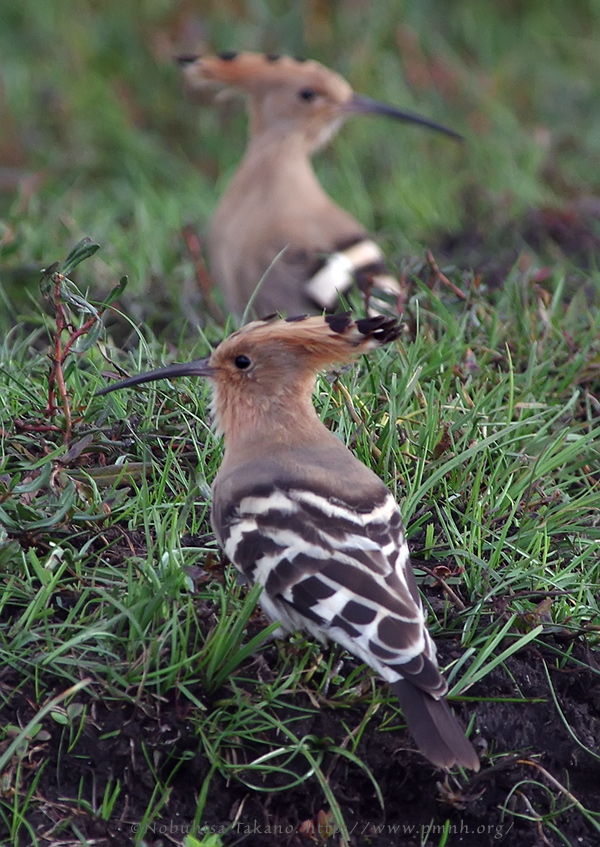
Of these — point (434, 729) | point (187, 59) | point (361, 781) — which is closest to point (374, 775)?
point (361, 781)

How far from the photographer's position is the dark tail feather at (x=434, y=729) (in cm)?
183

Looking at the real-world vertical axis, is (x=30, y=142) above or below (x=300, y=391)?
below

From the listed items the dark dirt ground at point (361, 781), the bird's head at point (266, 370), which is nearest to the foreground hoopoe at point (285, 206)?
the bird's head at point (266, 370)

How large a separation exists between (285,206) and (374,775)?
252 cm

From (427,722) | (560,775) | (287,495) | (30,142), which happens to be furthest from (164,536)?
(30,142)

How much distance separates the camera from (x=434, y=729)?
185 centimetres

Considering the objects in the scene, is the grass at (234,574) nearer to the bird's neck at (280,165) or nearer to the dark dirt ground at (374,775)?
the dark dirt ground at (374,775)

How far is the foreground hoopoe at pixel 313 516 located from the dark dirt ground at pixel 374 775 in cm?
20

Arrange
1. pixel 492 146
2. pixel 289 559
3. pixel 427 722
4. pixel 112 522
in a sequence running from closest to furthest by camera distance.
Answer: pixel 427 722 → pixel 289 559 → pixel 112 522 → pixel 492 146

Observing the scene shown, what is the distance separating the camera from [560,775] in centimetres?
213

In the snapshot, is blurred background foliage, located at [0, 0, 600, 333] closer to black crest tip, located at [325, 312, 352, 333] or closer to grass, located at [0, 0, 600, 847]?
grass, located at [0, 0, 600, 847]

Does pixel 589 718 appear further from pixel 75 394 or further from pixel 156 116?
pixel 156 116

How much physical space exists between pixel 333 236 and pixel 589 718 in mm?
2176

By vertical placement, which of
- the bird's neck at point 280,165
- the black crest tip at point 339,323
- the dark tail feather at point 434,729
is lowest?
the bird's neck at point 280,165
